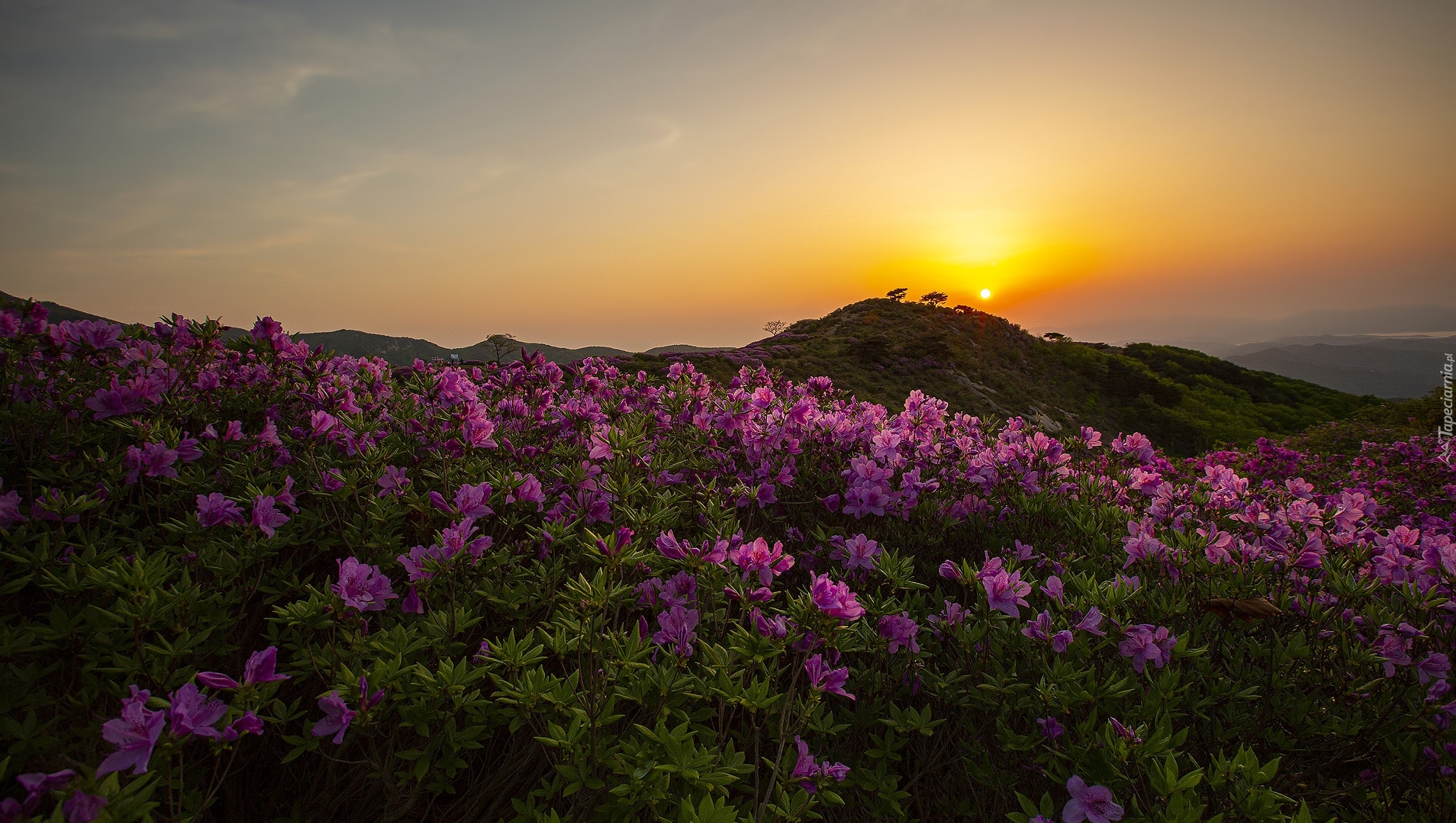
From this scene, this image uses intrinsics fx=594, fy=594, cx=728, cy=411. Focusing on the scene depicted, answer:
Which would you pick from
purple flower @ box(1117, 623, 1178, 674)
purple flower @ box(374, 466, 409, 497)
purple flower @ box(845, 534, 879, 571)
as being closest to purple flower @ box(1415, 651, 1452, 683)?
purple flower @ box(1117, 623, 1178, 674)

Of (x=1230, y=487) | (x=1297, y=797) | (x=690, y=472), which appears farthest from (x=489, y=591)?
(x=1230, y=487)

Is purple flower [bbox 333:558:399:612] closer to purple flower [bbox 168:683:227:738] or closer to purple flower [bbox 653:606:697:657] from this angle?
purple flower [bbox 168:683:227:738]

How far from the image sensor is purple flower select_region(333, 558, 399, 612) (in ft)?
6.16

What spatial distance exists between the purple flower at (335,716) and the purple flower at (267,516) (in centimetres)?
94

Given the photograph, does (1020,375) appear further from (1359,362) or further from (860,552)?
(1359,362)

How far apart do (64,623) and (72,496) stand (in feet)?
3.53

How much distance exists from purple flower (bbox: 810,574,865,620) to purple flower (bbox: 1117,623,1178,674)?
4.01 ft

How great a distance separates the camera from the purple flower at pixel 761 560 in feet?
6.89

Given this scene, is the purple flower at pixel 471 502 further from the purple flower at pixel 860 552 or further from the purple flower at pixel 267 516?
the purple flower at pixel 860 552

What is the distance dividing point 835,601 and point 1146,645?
1.34 m

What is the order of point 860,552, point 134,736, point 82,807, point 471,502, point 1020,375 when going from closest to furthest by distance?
point 82,807 → point 134,736 → point 471,502 → point 860,552 → point 1020,375

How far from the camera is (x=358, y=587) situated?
1.93 metres

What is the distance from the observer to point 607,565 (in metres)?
1.95

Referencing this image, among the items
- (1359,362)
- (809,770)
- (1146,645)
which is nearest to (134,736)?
(809,770)
